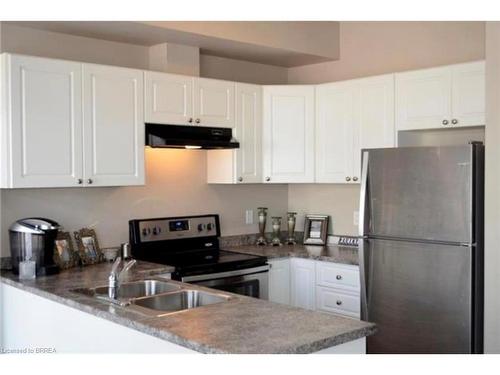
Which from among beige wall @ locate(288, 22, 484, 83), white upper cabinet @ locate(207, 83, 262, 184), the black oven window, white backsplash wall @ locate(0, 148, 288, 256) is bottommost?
the black oven window

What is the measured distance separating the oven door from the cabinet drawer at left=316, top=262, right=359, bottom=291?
1.32 ft

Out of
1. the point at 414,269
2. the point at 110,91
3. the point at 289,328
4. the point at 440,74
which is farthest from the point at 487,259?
the point at 110,91

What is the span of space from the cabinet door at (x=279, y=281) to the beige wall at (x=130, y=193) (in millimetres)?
645

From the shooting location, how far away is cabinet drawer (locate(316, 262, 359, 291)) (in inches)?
173

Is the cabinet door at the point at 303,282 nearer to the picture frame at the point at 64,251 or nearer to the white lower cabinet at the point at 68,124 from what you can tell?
the white lower cabinet at the point at 68,124

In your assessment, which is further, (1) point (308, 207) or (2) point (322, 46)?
(1) point (308, 207)

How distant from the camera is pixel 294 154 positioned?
491 centimetres

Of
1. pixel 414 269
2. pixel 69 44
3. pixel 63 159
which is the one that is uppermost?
pixel 69 44

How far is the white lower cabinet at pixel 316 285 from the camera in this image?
14.5ft

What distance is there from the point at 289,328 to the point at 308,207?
10.00 feet

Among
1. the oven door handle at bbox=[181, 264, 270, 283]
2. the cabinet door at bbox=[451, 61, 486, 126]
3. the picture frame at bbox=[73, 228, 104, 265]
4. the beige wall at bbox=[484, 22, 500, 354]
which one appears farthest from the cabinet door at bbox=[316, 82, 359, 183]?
the picture frame at bbox=[73, 228, 104, 265]

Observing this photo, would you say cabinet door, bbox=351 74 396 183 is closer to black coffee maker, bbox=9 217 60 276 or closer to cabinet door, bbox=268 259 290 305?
cabinet door, bbox=268 259 290 305

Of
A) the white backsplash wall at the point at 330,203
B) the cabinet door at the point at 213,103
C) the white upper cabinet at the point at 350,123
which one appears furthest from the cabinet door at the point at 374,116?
the cabinet door at the point at 213,103

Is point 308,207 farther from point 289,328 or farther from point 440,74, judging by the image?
point 289,328
